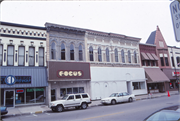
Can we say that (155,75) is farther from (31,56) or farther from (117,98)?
(31,56)

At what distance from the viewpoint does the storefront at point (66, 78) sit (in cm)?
1947

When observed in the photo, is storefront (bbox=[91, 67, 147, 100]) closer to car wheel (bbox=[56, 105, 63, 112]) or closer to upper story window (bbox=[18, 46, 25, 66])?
car wheel (bbox=[56, 105, 63, 112])

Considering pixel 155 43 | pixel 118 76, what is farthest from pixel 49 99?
pixel 155 43

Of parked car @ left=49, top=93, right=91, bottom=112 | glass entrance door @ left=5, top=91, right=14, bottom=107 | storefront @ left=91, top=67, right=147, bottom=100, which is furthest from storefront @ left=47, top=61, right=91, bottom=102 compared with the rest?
parked car @ left=49, top=93, right=91, bottom=112

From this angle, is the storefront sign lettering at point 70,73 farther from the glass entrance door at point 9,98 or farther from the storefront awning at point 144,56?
the storefront awning at point 144,56

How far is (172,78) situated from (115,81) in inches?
630

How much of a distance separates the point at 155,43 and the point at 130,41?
7.86 m

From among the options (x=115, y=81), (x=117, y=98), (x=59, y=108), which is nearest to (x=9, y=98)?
(x=59, y=108)

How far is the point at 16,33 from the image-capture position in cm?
1861

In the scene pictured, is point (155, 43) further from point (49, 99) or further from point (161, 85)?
point (49, 99)

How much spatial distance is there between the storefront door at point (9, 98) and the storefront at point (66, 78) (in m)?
4.15

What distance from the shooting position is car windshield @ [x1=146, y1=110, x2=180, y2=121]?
4.00m

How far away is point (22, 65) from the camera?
18.3m

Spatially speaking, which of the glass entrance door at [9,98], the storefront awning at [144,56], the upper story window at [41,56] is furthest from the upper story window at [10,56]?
the storefront awning at [144,56]
